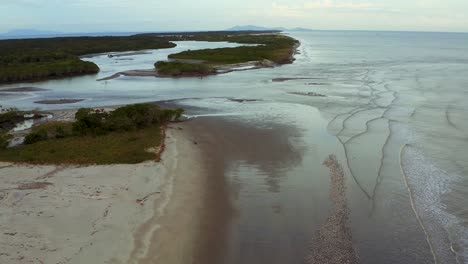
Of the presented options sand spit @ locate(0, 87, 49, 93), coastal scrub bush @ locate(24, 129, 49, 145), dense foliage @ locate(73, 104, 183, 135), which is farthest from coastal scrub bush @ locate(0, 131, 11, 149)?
sand spit @ locate(0, 87, 49, 93)

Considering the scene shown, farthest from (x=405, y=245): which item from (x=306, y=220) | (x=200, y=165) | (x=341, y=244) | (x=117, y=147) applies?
(x=117, y=147)

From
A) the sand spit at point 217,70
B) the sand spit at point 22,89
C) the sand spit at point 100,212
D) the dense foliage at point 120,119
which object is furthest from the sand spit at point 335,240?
the sand spit at point 217,70

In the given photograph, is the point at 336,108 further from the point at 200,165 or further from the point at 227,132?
the point at 200,165

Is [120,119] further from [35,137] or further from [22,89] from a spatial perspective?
[22,89]

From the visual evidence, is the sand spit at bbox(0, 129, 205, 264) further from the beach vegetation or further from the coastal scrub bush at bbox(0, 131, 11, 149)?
the coastal scrub bush at bbox(0, 131, 11, 149)

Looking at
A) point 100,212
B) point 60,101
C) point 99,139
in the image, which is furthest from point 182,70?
point 100,212

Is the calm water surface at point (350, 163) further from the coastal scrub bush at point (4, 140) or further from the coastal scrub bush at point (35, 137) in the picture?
the coastal scrub bush at point (4, 140)
